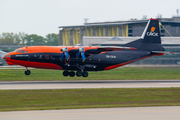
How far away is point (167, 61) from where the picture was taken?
71.5 m

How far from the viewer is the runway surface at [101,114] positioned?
16.8 metres

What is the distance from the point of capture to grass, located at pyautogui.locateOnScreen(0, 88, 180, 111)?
22.7 metres

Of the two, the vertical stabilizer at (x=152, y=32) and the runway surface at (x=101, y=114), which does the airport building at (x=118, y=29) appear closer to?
the vertical stabilizer at (x=152, y=32)

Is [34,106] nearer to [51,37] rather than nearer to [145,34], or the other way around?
[145,34]

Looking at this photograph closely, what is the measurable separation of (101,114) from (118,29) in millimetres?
100403

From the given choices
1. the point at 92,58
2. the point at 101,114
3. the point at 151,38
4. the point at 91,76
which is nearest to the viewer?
the point at 101,114

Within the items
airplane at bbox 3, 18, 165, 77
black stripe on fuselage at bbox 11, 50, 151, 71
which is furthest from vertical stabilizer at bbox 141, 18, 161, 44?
black stripe on fuselage at bbox 11, 50, 151, 71

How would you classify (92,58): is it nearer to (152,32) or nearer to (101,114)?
(152,32)

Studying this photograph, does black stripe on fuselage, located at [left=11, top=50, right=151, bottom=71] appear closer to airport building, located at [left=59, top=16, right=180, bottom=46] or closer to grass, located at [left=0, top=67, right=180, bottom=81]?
grass, located at [left=0, top=67, right=180, bottom=81]

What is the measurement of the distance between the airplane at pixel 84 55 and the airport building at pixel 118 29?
231 feet

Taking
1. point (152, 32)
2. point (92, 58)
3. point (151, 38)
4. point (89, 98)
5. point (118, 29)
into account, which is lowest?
point (89, 98)

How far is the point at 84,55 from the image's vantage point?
39.5m

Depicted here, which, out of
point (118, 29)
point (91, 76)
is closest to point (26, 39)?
point (118, 29)

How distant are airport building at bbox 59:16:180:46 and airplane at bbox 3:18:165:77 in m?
70.5
